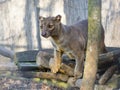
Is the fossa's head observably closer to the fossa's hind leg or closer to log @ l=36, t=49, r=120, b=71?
the fossa's hind leg

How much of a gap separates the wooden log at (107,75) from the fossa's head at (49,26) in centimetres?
96

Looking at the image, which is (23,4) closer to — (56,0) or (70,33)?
(56,0)

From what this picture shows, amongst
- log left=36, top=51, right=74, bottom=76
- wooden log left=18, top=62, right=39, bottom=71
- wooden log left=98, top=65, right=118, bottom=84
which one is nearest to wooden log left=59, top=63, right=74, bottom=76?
log left=36, top=51, right=74, bottom=76

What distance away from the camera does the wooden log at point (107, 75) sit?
553 cm

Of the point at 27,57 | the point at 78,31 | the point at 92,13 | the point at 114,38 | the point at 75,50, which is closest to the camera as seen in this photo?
the point at 92,13

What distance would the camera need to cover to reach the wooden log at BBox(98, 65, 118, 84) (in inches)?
218

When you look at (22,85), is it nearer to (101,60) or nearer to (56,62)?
(56,62)

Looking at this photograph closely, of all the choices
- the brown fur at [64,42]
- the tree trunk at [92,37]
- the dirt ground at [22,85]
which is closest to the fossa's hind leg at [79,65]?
the brown fur at [64,42]

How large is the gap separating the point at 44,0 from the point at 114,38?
241 centimetres

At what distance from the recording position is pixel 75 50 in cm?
578

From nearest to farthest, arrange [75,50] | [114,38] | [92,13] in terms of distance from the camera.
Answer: [92,13] → [75,50] → [114,38]

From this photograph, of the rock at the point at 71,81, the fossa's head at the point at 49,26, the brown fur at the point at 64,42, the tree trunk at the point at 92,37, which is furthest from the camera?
the rock at the point at 71,81

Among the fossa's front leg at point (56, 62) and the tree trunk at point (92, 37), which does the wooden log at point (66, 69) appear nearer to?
the fossa's front leg at point (56, 62)

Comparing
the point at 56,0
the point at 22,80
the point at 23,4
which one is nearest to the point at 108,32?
the point at 56,0
